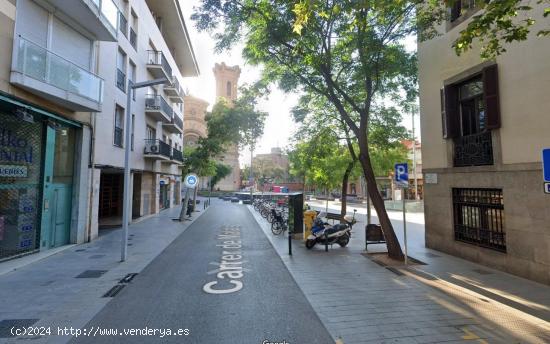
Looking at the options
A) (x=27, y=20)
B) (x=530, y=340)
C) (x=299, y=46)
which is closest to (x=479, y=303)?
(x=530, y=340)

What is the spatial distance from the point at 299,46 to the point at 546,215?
25.1ft

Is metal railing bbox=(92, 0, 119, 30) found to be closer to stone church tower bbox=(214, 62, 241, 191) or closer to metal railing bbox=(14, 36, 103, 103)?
metal railing bbox=(14, 36, 103, 103)

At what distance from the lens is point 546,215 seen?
6.55 m

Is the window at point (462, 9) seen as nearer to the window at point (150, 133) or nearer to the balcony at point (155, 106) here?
the balcony at point (155, 106)

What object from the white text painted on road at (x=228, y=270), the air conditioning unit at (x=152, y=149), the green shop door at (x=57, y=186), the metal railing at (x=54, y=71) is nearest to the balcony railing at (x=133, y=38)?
the air conditioning unit at (x=152, y=149)

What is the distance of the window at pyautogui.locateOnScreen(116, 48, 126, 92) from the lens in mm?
14348

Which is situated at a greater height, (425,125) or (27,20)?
(27,20)

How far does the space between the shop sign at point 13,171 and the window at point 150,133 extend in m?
10.8

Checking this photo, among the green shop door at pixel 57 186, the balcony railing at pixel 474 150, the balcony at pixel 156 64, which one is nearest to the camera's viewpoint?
the balcony railing at pixel 474 150

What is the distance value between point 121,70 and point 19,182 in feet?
27.1

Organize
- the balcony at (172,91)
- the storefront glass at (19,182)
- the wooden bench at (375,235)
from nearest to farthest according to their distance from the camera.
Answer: the storefront glass at (19,182) → the wooden bench at (375,235) → the balcony at (172,91)

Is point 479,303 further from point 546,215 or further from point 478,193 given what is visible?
point 478,193

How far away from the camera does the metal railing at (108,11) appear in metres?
10.2

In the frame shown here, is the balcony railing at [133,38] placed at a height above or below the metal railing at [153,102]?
above
